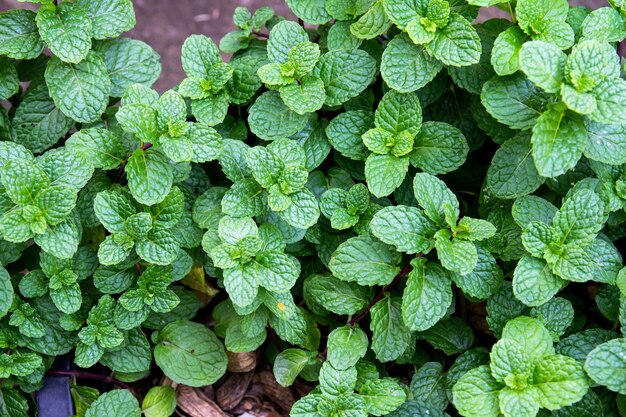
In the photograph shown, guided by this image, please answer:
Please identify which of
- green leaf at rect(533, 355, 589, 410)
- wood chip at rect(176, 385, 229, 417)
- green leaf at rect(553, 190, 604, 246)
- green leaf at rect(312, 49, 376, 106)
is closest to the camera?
green leaf at rect(533, 355, 589, 410)

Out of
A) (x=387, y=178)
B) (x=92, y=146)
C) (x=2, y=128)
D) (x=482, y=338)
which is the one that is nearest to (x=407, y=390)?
(x=482, y=338)

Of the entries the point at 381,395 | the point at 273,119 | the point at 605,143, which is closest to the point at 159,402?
the point at 381,395

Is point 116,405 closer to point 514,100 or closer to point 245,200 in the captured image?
point 245,200

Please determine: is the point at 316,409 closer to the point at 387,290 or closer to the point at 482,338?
the point at 387,290

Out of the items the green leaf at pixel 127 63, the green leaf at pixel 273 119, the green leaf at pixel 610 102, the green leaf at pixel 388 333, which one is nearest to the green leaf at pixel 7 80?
the green leaf at pixel 127 63

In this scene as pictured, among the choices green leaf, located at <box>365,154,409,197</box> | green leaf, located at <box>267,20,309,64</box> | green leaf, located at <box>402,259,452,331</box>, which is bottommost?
green leaf, located at <box>402,259,452,331</box>

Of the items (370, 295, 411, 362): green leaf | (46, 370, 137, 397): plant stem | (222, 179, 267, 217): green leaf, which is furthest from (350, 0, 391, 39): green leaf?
(46, 370, 137, 397): plant stem

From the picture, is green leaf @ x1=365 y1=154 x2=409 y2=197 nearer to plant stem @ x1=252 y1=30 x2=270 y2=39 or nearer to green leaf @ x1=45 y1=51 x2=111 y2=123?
plant stem @ x1=252 y1=30 x2=270 y2=39
